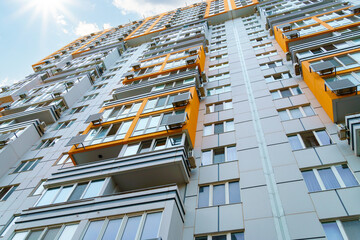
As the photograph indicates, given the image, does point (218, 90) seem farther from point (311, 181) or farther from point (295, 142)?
point (311, 181)

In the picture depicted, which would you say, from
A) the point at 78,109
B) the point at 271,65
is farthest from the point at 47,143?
the point at 271,65

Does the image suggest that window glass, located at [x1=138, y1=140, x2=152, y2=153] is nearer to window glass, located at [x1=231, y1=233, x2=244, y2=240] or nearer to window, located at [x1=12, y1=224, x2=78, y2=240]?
window, located at [x1=12, y1=224, x2=78, y2=240]

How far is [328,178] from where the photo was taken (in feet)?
35.8

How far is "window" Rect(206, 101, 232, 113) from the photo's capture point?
1873cm

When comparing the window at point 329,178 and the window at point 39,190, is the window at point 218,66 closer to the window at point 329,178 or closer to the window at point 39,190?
the window at point 329,178

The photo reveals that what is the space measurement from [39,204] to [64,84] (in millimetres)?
22996

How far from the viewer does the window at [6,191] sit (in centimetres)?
1811

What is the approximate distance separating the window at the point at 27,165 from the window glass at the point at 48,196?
8522 mm

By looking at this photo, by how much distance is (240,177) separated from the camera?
40.4 ft

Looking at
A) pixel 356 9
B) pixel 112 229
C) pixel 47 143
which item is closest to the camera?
pixel 112 229

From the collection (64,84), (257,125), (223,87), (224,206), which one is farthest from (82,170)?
(64,84)

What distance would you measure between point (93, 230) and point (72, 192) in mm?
3622

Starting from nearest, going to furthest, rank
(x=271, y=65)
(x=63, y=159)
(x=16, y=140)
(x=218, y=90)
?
1. (x=63, y=159)
2. (x=218, y=90)
3. (x=16, y=140)
4. (x=271, y=65)

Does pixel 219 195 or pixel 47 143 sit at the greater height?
pixel 219 195
